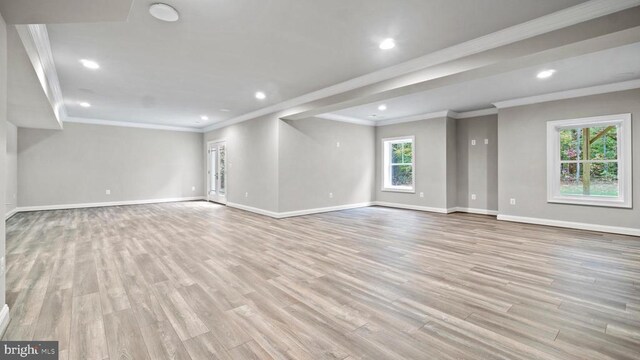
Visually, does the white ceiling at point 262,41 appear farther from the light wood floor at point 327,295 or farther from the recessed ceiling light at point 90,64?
the light wood floor at point 327,295

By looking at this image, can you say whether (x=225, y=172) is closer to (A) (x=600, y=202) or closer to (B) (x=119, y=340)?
(B) (x=119, y=340)

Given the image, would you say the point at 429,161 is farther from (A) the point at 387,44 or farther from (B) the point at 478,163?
(A) the point at 387,44

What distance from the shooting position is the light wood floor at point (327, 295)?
5.67ft

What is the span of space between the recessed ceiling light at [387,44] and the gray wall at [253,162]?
3.41m

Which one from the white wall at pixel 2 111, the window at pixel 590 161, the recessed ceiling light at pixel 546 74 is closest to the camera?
the white wall at pixel 2 111

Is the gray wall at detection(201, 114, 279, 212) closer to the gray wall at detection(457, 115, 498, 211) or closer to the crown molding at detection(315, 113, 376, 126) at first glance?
the crown molding at detection(315, 113, 376, 126)

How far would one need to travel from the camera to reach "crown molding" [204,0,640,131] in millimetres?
2365

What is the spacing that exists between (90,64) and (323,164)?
4.69 metres

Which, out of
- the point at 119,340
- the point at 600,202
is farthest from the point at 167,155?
the point at 600,202

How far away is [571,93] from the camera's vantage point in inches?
200

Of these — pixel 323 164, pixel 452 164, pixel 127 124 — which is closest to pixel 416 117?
pixel 452 164

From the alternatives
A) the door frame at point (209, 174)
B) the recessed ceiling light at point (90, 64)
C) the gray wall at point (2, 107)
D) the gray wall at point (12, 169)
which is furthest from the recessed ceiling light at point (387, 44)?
the gray wall at point (12, 169)

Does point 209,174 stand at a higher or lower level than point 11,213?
higher

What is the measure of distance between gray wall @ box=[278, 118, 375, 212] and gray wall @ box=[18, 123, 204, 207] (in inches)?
186
